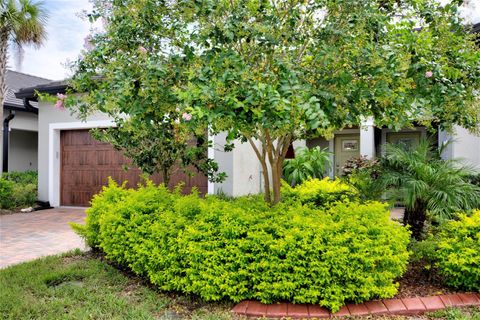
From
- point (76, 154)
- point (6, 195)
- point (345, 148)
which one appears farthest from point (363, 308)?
point (6, 195)

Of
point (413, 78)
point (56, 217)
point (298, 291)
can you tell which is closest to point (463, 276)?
point (298, 291)

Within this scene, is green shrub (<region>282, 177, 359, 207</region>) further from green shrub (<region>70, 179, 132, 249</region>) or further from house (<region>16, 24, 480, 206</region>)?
house (<region>16, 24, 480, 206</region>)

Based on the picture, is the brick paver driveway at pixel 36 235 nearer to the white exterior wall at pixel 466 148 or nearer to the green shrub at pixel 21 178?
the green shrub at pixel 21 178

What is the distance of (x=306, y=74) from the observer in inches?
155

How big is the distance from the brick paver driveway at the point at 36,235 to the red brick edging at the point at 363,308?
3828 millimetres

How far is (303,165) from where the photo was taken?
10.2 m

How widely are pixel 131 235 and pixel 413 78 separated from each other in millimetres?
3496

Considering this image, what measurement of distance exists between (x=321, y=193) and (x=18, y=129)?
515 inches

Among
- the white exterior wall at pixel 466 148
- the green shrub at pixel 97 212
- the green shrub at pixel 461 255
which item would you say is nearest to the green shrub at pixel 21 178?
the green shrub at pixel 97 212

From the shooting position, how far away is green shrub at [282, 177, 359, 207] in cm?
573

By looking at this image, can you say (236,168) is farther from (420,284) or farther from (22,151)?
(22,151)

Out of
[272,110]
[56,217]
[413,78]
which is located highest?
[413,78]

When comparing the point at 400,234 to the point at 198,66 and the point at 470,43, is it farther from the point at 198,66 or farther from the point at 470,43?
the point at 198,66

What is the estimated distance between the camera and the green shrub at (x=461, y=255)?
386cm
